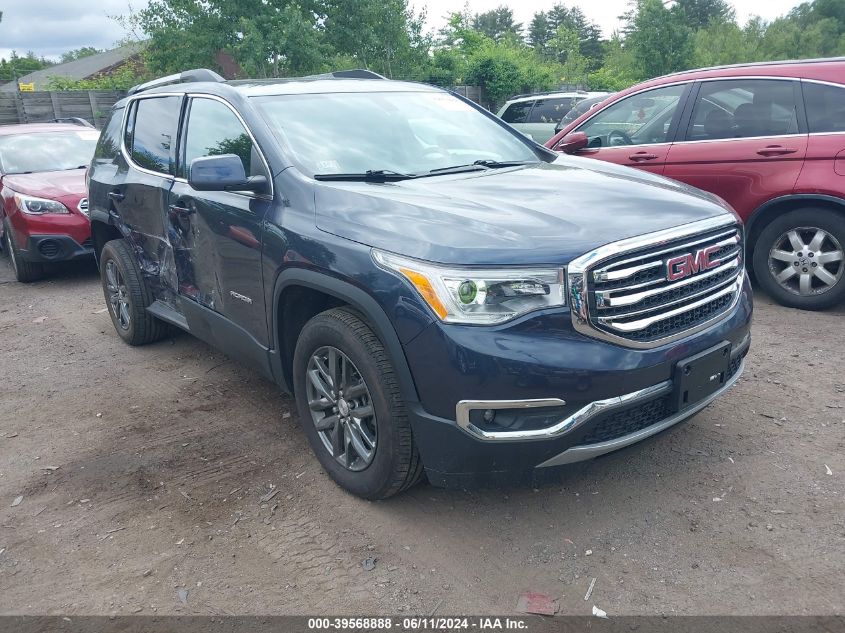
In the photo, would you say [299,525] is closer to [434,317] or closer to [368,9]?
[434,317]

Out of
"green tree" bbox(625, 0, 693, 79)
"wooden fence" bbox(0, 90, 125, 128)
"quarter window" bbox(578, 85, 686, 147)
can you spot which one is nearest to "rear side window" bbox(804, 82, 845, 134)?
"quarter window" bbox(578, 85, 686, 147)

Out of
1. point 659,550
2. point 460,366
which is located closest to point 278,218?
point 460,366

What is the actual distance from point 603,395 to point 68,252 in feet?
22.5

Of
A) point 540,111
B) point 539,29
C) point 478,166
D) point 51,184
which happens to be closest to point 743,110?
point 478,166

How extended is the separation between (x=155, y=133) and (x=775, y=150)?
4.50 m

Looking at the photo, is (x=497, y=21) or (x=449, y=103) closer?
(x=449, y=103)

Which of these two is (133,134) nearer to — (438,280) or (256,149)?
(256,149)

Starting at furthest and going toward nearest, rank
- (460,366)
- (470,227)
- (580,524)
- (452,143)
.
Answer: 1. (452,143)
2. (580,524)
3. (470,227)
4. (460,366)

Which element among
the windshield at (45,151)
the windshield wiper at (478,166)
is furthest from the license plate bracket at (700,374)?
the windshield at (45,151)

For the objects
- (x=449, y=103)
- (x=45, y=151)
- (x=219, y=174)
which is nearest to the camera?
(x=219, y=174)

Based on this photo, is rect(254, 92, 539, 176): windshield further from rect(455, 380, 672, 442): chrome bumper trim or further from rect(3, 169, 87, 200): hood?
rect(3, 169, 87, 200): hood

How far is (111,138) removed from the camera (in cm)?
564

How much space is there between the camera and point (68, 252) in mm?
7766

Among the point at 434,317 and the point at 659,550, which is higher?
the point at 434,317
